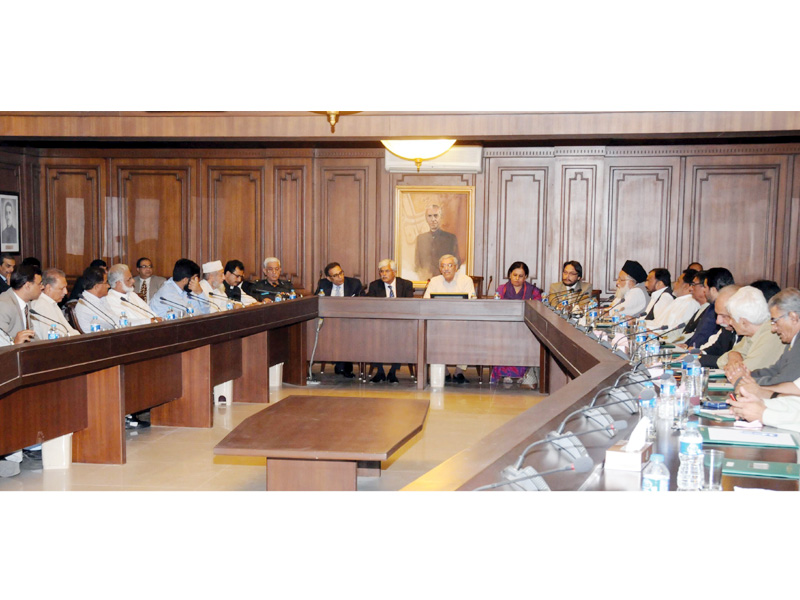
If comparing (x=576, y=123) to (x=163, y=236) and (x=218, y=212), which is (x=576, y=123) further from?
(x=163, y=236)

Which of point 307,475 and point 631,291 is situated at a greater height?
point 631,291

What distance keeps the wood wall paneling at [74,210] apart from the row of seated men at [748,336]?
6.61 m

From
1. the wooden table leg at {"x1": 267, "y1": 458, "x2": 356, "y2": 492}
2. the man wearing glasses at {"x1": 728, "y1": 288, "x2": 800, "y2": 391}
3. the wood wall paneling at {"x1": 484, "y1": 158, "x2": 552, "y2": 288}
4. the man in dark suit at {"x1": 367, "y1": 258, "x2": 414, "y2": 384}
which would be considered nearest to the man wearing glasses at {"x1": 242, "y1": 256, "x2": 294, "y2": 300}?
the man in dark suit at {"x1": 367, "y1": 258, "x2": 414, "y2": 384}

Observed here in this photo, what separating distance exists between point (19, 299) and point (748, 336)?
164 inches

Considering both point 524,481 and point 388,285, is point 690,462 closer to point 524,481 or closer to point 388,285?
point 524,481

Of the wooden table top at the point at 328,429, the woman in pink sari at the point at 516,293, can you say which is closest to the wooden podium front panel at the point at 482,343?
the woman in pink sari at the point at 516,293

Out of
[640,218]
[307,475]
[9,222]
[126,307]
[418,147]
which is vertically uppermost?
[418,147]

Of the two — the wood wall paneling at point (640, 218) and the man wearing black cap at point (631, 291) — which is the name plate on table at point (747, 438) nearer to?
the man wearing black cap at point (631, 291)

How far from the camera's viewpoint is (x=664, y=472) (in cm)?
188

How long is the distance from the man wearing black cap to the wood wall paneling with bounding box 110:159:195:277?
492cm

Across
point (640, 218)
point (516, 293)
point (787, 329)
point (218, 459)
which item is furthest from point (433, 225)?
point (787, 329)

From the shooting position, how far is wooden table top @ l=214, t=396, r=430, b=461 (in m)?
2.96

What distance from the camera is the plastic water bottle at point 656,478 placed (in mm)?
1843

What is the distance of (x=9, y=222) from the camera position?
29.3 ft
